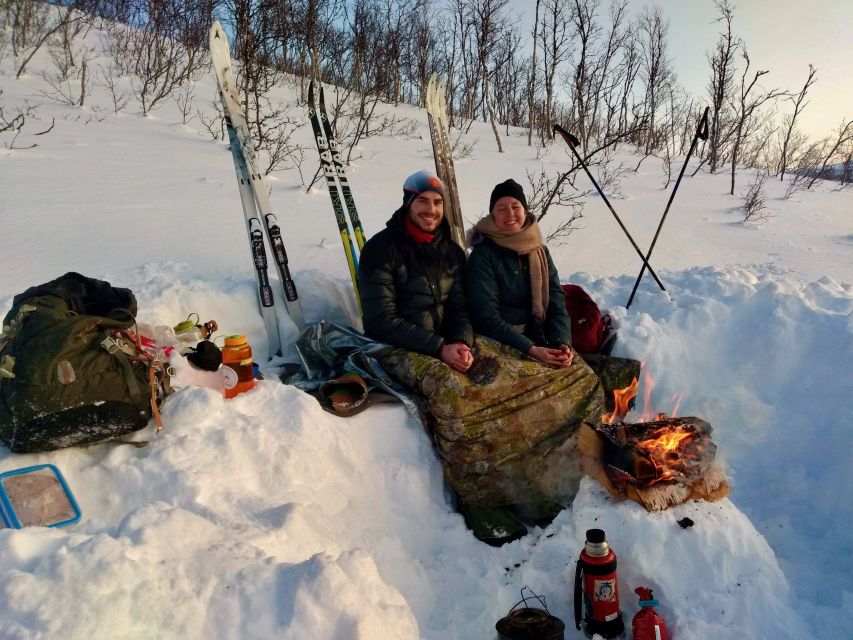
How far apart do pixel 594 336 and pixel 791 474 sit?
140 cm

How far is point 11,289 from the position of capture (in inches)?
148

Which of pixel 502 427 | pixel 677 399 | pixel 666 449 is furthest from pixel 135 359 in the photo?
pixel 677 399

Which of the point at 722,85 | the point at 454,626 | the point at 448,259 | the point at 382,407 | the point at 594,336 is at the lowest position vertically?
the point at 454,626

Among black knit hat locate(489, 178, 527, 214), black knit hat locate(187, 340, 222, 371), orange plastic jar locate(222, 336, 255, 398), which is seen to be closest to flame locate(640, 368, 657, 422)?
black knit hat locate(489, 178, 527, 214)

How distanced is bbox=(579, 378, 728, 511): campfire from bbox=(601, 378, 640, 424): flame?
0.55 m

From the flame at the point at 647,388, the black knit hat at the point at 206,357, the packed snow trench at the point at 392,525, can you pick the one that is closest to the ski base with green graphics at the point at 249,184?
the packed snow trench at the point at 392,525

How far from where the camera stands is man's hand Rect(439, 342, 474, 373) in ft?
10.2

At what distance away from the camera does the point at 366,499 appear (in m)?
2.80

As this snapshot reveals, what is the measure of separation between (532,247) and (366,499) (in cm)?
186

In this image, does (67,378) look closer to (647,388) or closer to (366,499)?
(366,499)

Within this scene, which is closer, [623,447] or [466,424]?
[623,447]

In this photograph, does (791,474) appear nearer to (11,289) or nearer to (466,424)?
(466,424)

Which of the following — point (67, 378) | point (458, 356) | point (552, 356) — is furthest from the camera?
point (552, 356)

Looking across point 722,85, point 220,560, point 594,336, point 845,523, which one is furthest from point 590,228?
point 722,85
